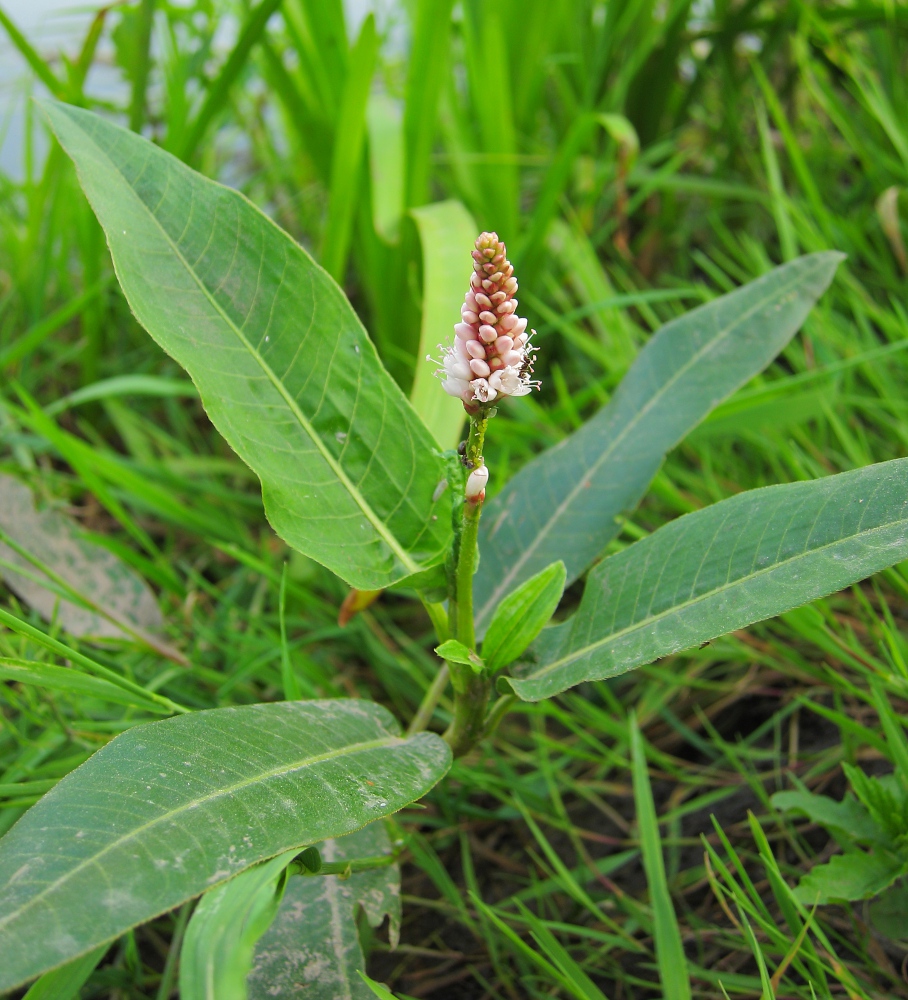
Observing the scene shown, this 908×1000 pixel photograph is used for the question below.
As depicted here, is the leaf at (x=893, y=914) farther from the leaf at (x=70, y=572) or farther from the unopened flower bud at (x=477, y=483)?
the leaf at (x=70, y=572)

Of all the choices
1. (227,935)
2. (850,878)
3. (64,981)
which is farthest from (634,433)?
(64,981)

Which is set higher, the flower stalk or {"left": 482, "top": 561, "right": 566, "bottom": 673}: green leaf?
the flower stalk

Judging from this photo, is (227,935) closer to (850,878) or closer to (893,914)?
(850,878)

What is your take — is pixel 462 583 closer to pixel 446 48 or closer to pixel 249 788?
pixel 249 788

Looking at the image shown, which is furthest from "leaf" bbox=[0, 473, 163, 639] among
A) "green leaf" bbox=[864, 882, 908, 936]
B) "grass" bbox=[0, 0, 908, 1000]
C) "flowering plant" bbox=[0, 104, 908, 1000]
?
"green leaf" bbox=[864, 882, 908, 936]

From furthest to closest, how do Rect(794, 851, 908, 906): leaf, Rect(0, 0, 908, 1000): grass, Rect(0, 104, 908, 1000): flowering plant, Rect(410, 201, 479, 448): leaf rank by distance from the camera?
Rect(410, 201, 479, 448): leaf → Rect(0, 0, 908, 1000): grass → Rect(794, 851, 908, 906): leaf → Rect(0, 104, 908, 1000): flowering plant

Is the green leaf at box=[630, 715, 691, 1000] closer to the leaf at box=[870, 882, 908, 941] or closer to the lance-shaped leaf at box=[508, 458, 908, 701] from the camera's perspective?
the lance-shaped leaf at box=[508, 458, 908, 701]

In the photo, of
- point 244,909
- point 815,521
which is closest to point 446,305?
point 815,521

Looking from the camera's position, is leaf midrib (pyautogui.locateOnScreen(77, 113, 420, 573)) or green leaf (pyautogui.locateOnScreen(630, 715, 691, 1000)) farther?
leaf midrib (pyautogui.locateOnScreen(77, 113, 420, 573))

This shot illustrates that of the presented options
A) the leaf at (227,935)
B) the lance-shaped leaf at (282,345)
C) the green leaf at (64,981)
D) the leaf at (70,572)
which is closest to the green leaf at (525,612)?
the lance-shaped leaf at (282,345)
